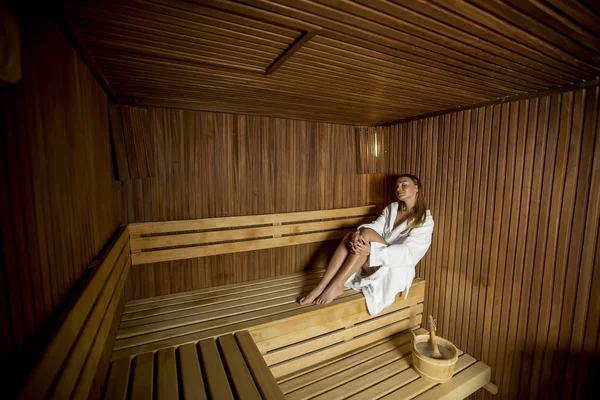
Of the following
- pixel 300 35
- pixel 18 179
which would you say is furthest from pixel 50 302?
pixel 300 35

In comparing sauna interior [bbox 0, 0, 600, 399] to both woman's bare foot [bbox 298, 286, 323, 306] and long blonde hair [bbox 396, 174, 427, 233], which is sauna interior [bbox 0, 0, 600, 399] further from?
woman's bare foot [bbox 298, 286, 323, 306]

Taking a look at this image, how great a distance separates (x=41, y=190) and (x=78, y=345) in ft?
1.73

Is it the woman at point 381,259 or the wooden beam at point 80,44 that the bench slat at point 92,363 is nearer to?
the wooden beam at point 80,44

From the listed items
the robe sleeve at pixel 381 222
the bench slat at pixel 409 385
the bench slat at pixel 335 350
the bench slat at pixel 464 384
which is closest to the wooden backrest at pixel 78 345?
the bench slat at pixel 335 350

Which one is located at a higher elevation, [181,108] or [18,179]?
[181,108]

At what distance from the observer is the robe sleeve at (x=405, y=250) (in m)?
2.40

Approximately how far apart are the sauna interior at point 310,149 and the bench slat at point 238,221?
9cm

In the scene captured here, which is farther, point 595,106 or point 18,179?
point 595,106

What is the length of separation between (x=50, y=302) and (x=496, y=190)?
282cm

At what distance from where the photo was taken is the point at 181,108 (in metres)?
2.50

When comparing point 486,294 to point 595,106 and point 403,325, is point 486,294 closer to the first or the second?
point 403,325

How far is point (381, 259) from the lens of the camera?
2.40 m

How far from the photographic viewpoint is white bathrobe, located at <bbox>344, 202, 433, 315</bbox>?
2.40m

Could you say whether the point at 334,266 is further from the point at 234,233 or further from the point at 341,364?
the point at 234,233
